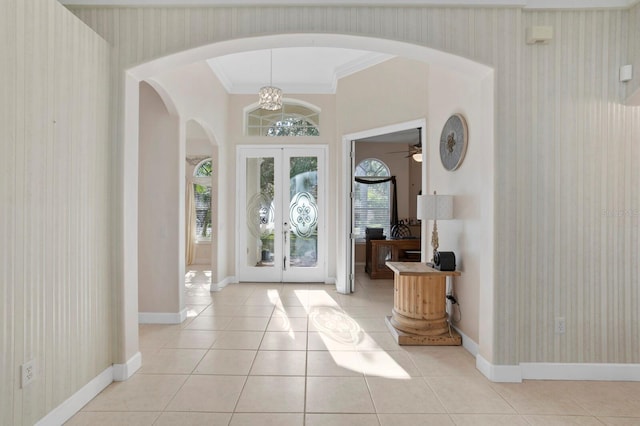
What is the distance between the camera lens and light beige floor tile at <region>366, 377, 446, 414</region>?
237 cm

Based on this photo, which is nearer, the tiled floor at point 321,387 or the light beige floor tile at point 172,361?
the tiled floor at point 321,387

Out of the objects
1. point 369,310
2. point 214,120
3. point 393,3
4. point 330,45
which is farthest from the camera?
point 214,120

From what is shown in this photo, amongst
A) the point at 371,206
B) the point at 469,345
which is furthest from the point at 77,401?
the point at 371,206

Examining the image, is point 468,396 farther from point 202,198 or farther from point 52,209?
point 202,198

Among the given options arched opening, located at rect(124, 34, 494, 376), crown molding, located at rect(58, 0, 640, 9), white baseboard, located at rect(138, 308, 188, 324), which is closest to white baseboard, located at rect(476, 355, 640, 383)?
arched opening, located at rect(124, 34, 494, 376)

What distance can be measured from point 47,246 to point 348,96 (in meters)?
4.63

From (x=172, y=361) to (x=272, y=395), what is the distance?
1113 millimetres

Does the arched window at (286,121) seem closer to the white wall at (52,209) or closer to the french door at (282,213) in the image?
the french door at (282,213)

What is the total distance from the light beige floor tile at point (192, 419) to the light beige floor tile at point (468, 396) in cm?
148

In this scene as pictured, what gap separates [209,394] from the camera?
254 centimetres

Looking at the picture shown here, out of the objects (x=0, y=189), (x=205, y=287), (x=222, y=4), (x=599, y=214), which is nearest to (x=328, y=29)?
(x=222, y=4)

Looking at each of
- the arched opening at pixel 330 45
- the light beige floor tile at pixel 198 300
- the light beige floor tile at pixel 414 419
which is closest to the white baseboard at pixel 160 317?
the light beige floor tile at pixel 198 300

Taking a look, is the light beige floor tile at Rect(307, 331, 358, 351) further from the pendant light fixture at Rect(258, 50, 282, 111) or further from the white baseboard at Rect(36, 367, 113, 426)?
the pendant light fixture at Rect(258, 50, 282, 111)

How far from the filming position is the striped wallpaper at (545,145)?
9.12ft
